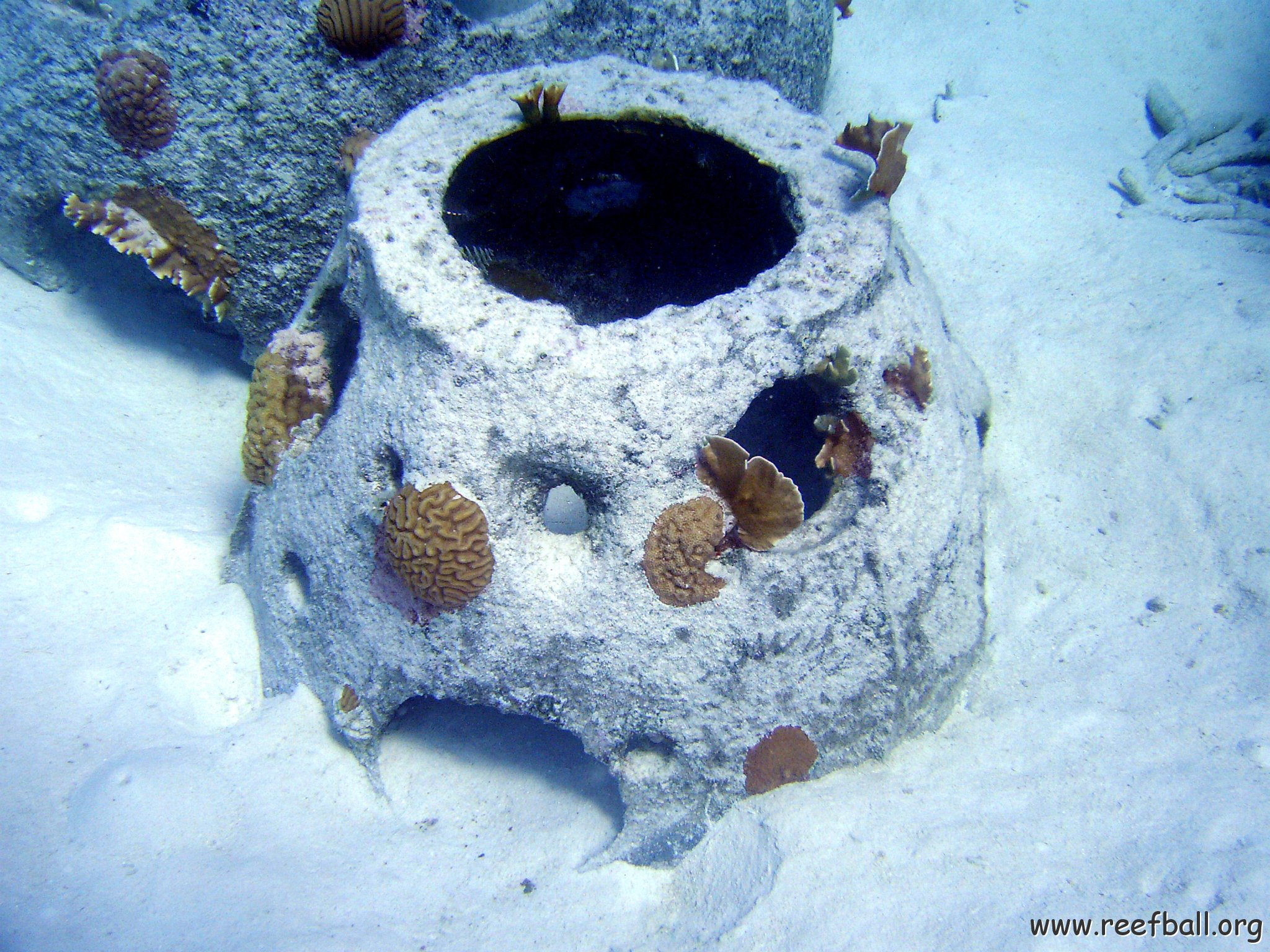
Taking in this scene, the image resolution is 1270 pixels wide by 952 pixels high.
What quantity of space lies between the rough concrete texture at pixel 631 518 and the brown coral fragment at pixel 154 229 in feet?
5.66

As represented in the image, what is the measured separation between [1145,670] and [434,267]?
13.2 ft

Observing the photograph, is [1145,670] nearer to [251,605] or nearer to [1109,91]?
[251,605]

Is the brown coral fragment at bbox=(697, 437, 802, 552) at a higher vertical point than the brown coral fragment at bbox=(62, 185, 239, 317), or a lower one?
higher

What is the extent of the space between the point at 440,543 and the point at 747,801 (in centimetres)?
176

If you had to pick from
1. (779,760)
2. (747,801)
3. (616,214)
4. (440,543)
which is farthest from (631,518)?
(616,214)

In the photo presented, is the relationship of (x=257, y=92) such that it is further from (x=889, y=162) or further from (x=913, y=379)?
(x=913, y=379)

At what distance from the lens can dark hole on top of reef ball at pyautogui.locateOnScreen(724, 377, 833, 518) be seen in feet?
9.73

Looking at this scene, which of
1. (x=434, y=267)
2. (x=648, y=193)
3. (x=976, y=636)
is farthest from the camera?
(x=648, y=193)

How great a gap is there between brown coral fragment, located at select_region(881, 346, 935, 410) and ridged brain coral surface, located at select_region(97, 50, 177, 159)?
435 cm

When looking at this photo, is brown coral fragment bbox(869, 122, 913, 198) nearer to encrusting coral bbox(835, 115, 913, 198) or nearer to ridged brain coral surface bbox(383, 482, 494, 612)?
encrusting coral bbox(835, 115, 913, 198)

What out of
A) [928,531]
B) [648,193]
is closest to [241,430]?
[648,193]

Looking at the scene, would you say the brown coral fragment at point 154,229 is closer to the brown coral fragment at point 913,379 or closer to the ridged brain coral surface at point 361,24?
the ridged brain coral surface at point 361,24

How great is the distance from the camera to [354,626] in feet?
9.12

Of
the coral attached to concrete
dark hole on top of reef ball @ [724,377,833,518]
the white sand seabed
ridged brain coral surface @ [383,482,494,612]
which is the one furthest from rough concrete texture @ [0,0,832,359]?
the coral attached to concrete
